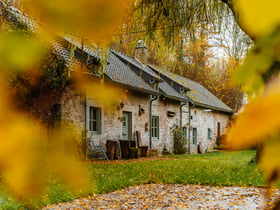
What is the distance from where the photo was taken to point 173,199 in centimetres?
430

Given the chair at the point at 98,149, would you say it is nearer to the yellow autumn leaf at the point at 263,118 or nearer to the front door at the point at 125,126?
the front door at the point at 125,126

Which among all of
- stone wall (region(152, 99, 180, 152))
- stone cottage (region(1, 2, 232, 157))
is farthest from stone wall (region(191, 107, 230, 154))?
stone wall (region(152, 99, 180, 152))

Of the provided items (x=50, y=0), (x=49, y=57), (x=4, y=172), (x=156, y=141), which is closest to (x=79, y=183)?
(x=4, y=172)

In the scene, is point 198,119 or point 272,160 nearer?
point 272,160

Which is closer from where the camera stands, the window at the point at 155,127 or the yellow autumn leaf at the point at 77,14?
the yellow autumn leaf at the point at 77,14

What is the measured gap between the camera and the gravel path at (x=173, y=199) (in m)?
3.90

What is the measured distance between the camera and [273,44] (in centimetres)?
35

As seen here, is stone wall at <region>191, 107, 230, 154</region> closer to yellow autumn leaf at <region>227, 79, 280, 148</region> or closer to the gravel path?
the gravel path

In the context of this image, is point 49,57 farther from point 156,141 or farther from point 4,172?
point 156,141

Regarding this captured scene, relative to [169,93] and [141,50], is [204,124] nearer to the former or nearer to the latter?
[169,93]

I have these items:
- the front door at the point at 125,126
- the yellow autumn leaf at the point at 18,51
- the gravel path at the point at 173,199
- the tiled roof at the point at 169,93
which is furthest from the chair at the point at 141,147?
the yellow autumn leaf at the point at 18,51

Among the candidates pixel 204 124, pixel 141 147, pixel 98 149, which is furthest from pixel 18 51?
pixel 204 124

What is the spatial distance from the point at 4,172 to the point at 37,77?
20 cm

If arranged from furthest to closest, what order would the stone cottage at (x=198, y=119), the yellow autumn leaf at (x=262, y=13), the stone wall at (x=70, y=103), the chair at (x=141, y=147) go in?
the stone cottage at (x=198, y=119) → the chair at (x=141, y=147) → the stone wall at (x=70, y=103) → the yellow autumn leaf at (x=262, y=13)
